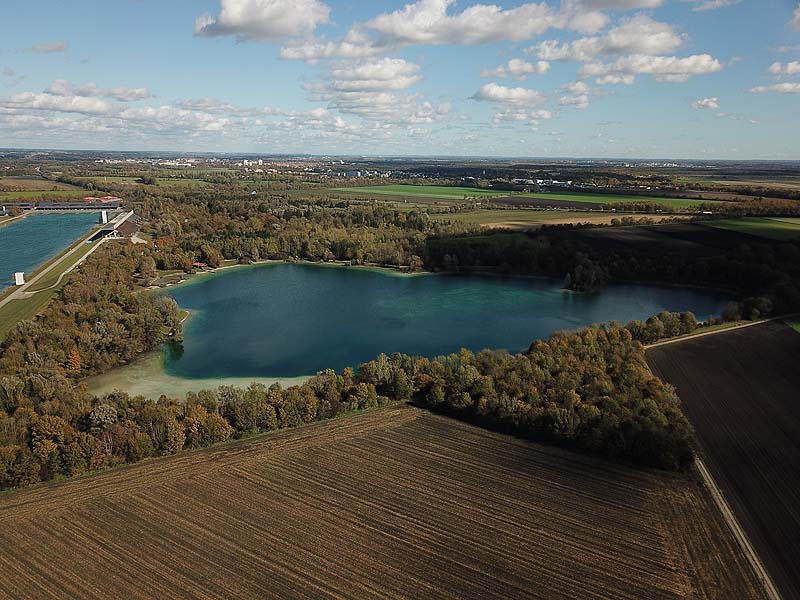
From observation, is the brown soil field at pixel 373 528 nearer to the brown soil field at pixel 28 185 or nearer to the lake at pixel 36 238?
the lake at pixel 36 238

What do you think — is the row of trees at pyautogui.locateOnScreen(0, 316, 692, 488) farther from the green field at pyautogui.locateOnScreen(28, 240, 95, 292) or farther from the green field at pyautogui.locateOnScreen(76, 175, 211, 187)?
the green field at pyautogui.locateOnScreen(76, 175, 211, 187)

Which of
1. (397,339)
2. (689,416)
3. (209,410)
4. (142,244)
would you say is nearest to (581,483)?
(689,416)

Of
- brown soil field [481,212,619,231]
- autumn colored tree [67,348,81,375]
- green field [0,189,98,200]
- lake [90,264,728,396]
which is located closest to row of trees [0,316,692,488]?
autumn colored tree [67,348,81,375]

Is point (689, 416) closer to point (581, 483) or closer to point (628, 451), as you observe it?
point (628, 451)

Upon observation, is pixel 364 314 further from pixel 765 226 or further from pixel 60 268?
A: pixel 765 226

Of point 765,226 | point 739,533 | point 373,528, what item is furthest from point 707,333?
point 765,226
